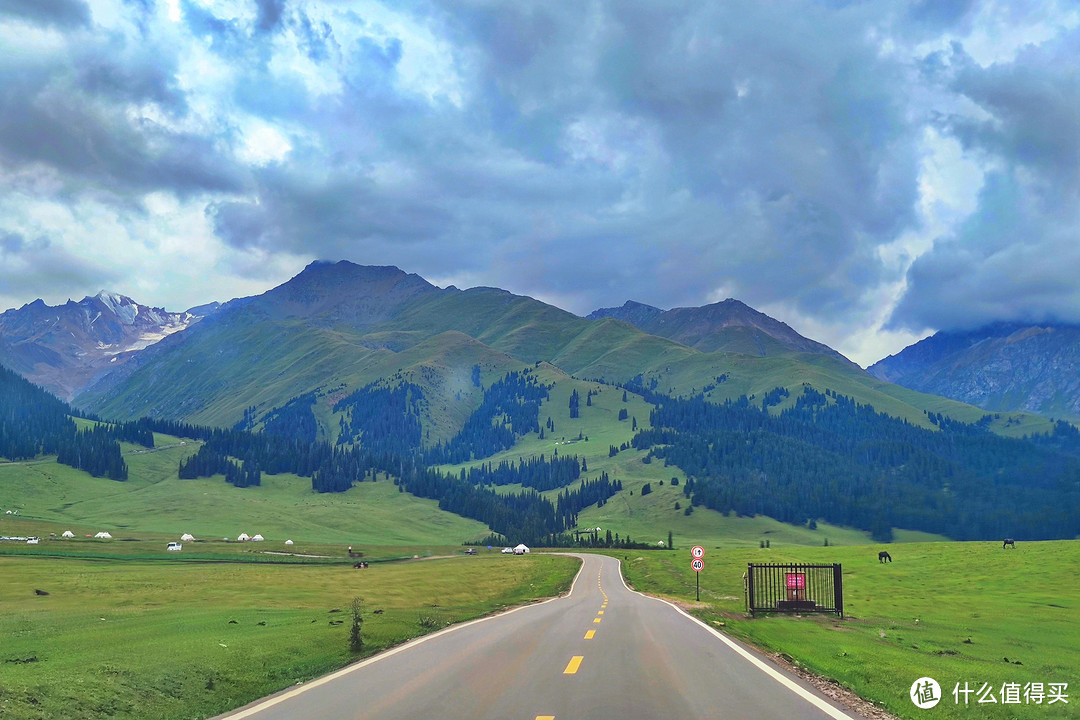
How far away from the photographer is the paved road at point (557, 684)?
51.8ft

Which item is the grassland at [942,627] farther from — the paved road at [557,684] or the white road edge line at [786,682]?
the paved road at [557,684]

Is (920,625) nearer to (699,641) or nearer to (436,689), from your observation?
(699,641)

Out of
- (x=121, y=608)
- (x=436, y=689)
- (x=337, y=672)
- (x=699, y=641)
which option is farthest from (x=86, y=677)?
(x=121, y=608)

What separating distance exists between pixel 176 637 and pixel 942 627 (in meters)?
37.1

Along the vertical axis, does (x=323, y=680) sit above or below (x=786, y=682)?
below

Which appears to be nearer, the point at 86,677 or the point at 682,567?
the point at 86,677

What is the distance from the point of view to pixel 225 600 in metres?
54.8

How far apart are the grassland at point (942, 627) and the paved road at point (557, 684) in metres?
2.66

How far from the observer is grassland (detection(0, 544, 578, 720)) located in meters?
18.1

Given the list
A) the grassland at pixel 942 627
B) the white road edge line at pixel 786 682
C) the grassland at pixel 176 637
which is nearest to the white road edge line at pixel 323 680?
the grassland at pixel 176 637

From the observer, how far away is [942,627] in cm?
3997

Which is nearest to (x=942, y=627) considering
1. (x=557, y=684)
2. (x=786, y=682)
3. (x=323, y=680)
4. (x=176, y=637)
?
(x=786, y=682)

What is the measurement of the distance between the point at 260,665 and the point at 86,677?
16.4ft

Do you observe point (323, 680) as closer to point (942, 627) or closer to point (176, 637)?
point (176, 637)
